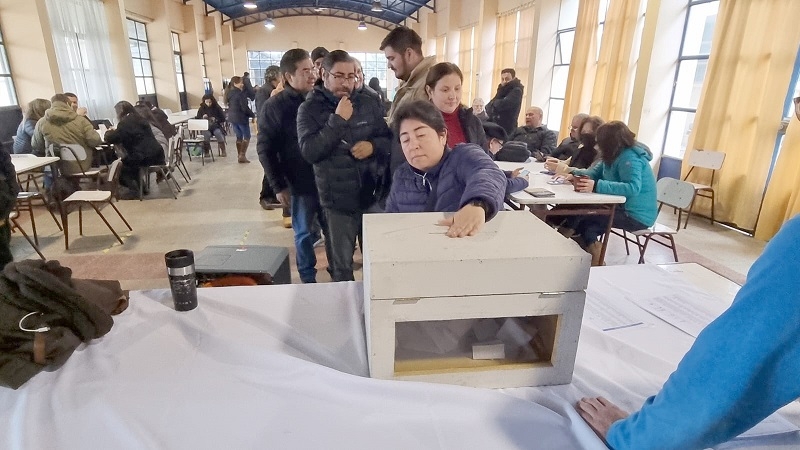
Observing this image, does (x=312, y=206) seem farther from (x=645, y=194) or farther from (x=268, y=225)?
(x=645, y=194)

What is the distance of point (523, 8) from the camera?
786cm

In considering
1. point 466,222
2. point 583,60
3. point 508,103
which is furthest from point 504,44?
point 466,222

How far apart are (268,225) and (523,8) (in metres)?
6.27

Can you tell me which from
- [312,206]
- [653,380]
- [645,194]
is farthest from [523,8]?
[653,380]

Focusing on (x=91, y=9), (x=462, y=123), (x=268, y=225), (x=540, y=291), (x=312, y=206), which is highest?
(x=91, y=9)

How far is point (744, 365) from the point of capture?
1.73 feet

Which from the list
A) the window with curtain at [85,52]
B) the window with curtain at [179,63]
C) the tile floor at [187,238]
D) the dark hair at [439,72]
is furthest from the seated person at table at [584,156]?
the window with curtain at [179,63]

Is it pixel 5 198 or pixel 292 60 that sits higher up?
pixel 292 60

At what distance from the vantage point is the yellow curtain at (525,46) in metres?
7.54

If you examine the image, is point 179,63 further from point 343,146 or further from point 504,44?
point 343,146

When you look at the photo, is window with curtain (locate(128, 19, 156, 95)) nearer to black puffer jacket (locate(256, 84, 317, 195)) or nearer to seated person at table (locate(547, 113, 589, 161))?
black puffer jacket (locate(256, 84, 317, 195))

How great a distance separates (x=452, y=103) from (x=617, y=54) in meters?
4.24

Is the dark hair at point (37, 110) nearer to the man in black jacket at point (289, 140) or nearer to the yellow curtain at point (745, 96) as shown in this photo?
the man in black jacket at point (289, 140)

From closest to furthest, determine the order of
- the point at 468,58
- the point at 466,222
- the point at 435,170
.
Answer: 1. the point at 466,222
2. the point at 435,170
3. the point at 468,58
